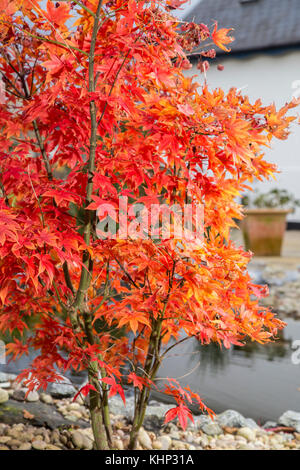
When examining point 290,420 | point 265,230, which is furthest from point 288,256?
point 290,420

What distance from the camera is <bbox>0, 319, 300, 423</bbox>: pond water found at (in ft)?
6.91

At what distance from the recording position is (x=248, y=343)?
9.91 ft

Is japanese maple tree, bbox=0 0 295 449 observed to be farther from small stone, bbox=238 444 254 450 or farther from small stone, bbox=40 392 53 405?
small stone, bbox=40 392 53 405

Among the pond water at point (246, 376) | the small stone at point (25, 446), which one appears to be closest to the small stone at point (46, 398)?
A: the small stone at point (25, 446)

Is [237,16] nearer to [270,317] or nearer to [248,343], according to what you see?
[248,343]

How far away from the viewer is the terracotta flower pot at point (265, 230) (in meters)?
4.54

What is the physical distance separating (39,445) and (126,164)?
1048 millimetres

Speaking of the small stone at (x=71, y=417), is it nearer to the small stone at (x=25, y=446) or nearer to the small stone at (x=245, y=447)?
the small stone at (x=25, y=446)

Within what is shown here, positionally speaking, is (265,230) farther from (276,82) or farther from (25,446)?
(25,446)

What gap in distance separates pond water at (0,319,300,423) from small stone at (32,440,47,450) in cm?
65

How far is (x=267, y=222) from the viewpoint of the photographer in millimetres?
4566

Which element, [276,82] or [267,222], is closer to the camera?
[267,222]

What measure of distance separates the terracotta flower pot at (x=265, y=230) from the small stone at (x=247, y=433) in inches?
113

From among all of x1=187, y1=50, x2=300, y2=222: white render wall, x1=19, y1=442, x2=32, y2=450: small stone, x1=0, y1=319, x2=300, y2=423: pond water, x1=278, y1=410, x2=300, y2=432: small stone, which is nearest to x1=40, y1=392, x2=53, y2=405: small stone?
x1=0, y1=319, x2=300, y2=423: pond water
